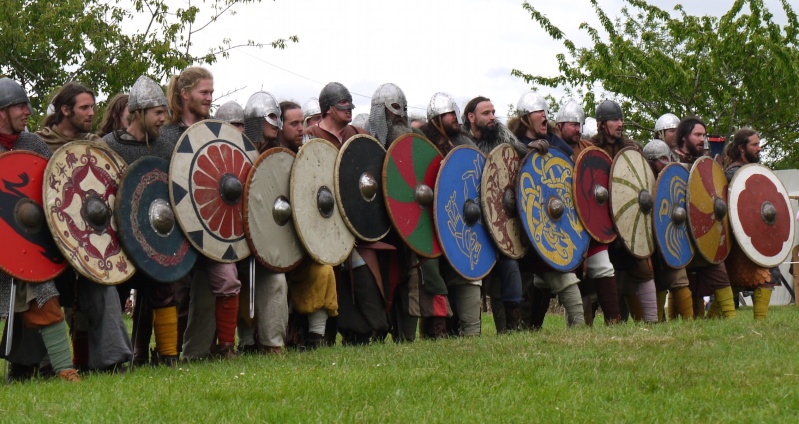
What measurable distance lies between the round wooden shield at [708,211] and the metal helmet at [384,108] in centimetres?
214

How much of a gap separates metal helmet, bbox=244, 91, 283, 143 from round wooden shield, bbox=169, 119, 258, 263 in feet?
1.74

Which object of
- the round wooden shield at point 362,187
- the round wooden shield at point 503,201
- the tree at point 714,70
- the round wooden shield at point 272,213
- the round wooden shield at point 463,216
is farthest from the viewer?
the tree at point 714,70

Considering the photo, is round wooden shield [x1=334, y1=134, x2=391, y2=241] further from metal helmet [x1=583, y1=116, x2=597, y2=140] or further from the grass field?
metal helmet [x1=583, y1=116, x2=597, y2=140]

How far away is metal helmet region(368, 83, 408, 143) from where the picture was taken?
7.39 m

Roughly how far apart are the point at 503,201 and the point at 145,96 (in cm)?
248

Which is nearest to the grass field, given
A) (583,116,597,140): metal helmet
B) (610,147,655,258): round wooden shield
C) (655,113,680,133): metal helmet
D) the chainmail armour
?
the chainmail armour

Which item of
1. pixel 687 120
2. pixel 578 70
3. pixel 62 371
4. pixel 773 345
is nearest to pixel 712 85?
pixel 578 70

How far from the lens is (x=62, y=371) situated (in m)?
5.53

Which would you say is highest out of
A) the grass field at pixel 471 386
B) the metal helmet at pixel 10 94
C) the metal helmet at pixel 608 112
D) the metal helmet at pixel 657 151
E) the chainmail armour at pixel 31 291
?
the metal helmet at pixel 608 112

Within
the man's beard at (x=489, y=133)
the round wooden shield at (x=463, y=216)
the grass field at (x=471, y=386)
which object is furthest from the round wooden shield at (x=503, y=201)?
the grass field at (x=471, y=386)

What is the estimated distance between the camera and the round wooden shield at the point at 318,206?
21.4ft

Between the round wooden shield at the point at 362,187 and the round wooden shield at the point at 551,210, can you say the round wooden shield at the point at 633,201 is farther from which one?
the round wooden shield at the point at 362,187

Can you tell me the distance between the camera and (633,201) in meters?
7.83

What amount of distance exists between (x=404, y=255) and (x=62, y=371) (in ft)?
8.02
